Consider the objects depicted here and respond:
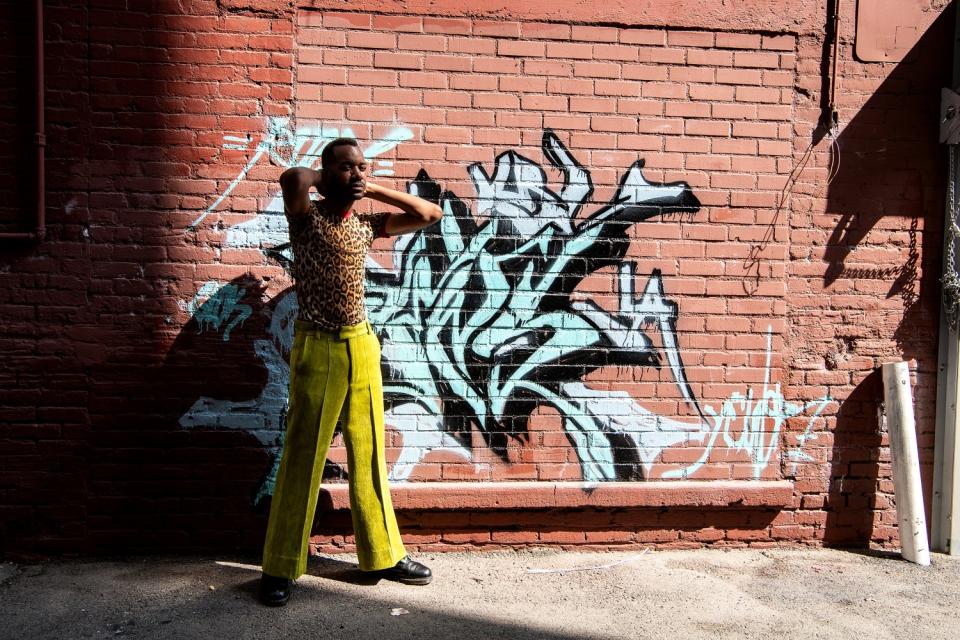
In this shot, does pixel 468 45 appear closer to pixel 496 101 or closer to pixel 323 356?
pixel 496 101

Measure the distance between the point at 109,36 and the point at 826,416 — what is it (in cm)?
445

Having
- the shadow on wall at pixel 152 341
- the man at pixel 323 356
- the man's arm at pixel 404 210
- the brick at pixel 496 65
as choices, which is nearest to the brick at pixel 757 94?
the brick at pixel 496 65

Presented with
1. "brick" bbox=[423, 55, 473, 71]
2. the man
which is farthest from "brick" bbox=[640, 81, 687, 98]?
the man

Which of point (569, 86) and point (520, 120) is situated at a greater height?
point (569, 86)

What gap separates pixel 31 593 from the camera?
11.9 ft

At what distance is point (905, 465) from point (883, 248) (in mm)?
1237

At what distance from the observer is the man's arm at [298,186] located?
3.43 meters

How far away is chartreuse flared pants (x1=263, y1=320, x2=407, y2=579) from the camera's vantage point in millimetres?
3570

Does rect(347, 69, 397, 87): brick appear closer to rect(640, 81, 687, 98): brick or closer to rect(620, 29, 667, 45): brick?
rect(620, 29, 667, 45): brick

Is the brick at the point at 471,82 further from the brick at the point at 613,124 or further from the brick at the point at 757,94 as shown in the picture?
the brick at the point at 757,94

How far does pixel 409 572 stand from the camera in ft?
12.5

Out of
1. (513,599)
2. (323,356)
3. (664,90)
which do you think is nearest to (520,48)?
(664,90)

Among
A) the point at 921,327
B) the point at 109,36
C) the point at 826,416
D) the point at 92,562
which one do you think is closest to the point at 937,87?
the point at 921,327

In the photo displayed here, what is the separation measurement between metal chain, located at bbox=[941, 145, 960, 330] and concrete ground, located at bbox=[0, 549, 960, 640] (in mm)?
1422
